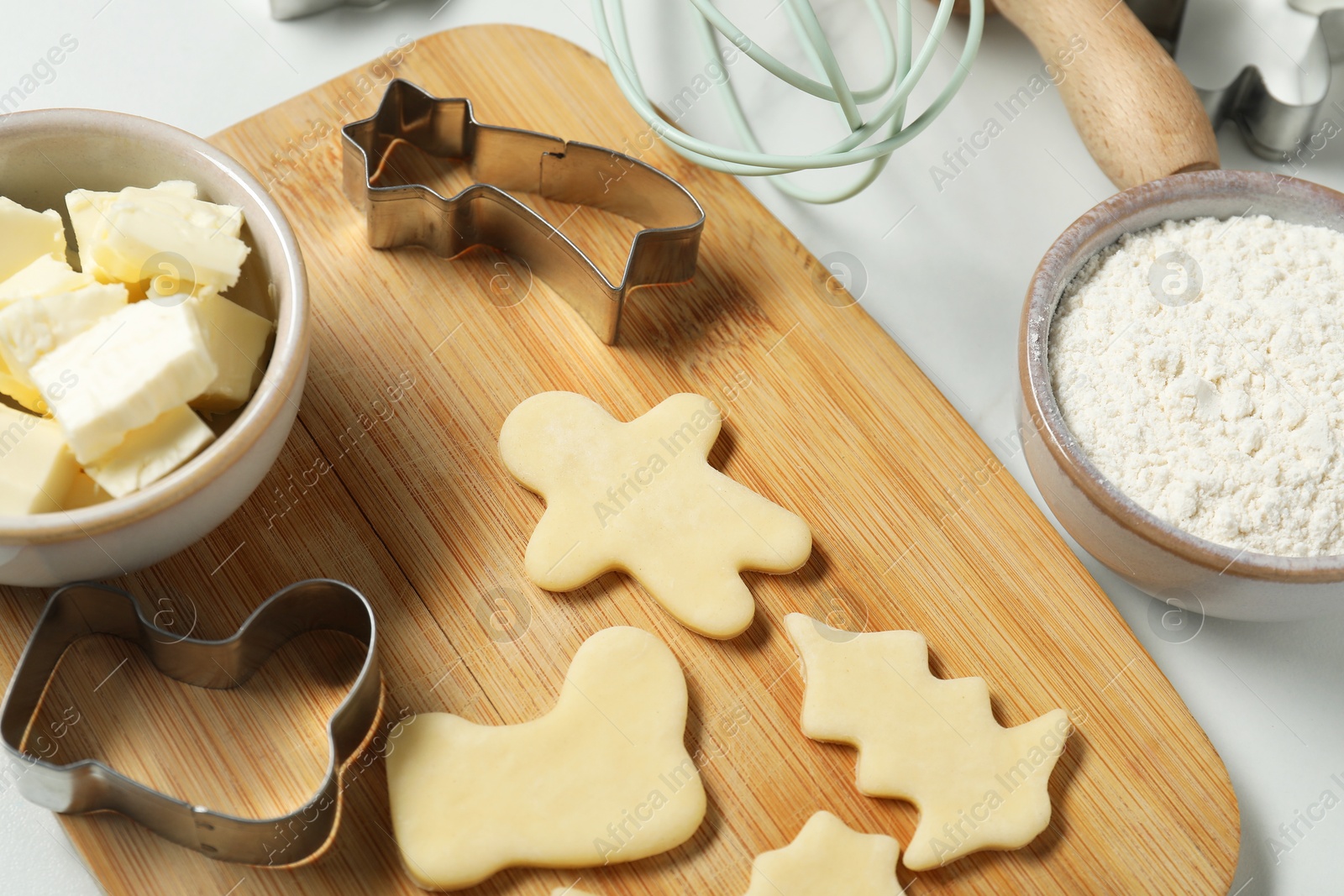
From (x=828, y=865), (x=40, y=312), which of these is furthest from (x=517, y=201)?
(x=828, y=865)

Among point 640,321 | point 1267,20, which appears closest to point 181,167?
point 640,321

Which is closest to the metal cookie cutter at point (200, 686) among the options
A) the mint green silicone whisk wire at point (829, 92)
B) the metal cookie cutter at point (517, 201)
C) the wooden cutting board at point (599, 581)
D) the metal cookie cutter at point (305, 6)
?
the wooden cutting board at point (599, 581)

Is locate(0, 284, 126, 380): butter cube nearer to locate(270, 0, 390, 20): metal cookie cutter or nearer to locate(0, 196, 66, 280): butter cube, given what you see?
locate(0, 196, 66, 280): butter cube

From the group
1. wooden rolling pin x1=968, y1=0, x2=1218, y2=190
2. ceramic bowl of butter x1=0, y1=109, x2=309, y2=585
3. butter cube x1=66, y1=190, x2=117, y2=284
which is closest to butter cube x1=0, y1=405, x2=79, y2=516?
ceramic bowl of butter x1=0, y1=109, x2=309, y2=585

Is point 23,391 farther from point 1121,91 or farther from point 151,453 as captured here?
point 1121,91

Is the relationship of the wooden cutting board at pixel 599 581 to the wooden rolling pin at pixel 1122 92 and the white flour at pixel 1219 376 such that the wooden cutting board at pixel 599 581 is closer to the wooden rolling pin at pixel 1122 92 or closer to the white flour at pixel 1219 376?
the white flour at pixel 1219 376

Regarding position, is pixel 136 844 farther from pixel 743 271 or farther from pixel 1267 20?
pixel 1267 20

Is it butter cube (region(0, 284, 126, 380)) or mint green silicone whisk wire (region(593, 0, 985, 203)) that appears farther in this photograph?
mint green silicone whisk wire (region(593, 0, 985, 203))
